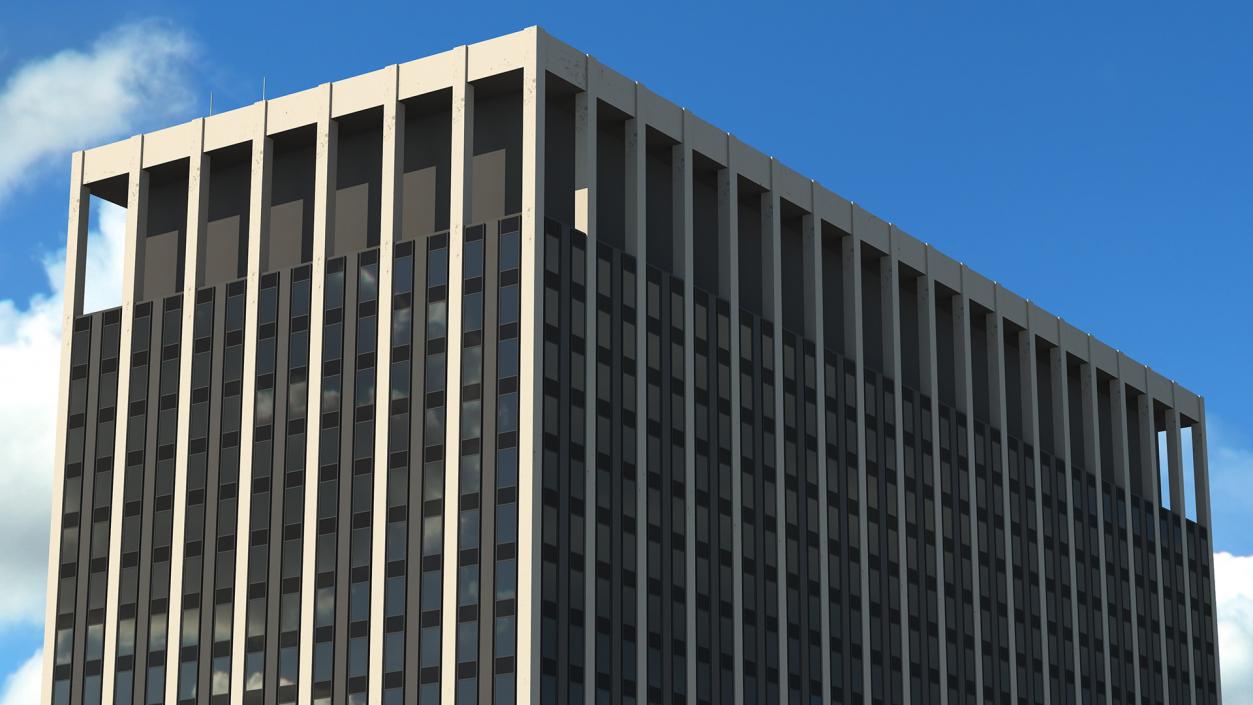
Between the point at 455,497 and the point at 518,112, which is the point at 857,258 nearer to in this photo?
the point at 518,112

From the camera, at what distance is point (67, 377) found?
122 m

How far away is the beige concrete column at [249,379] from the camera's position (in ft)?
359

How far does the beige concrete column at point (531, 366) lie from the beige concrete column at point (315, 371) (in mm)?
8970

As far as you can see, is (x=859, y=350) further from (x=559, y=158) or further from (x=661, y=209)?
(x=559, y=158)

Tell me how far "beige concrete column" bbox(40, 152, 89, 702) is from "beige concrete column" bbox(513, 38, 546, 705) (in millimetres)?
25344

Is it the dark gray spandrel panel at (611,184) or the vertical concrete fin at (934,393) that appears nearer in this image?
the dark gray spandrel panel at (611,184)

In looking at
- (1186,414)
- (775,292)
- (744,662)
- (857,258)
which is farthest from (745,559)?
(1186,414)

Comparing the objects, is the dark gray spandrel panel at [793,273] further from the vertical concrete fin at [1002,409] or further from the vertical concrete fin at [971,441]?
the vertical concrete fin at [1002,409]

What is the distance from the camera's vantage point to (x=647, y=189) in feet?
393

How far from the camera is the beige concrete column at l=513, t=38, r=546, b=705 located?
329ft

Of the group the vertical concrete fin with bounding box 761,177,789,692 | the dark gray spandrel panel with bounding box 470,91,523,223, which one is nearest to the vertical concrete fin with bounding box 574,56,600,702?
the dark gray spandrel panel with bounding box 470,91,523,223

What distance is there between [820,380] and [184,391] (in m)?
36.1

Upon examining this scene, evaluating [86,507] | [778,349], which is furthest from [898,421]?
[86,507]

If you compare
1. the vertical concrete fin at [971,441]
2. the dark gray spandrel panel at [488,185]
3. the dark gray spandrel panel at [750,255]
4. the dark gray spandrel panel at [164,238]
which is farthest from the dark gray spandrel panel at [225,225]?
the vertical concrete fin at [971,441]
